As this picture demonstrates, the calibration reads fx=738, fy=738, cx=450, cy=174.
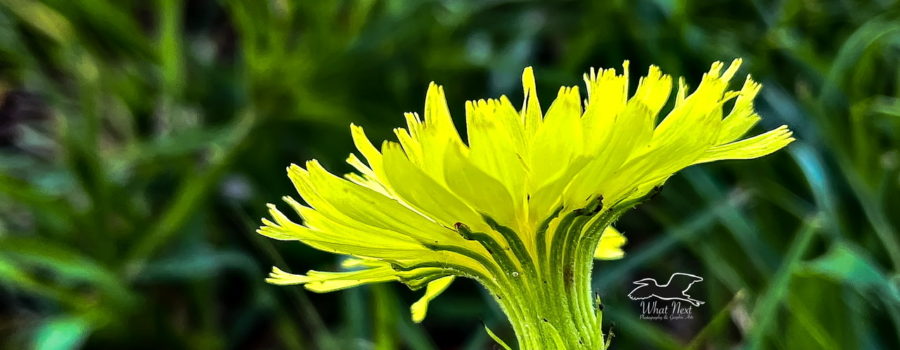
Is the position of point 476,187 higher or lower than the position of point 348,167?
lower

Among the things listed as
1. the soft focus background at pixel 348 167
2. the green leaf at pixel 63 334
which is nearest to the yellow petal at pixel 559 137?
the soft focus background at pixel 348 167

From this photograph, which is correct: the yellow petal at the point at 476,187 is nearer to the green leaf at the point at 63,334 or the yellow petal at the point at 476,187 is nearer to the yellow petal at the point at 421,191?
the yellow petal at the point at 421,191

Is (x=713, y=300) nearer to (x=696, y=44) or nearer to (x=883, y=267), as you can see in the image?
(x=883, y=267)

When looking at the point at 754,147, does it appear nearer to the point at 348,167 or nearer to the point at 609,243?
the point at 609,243

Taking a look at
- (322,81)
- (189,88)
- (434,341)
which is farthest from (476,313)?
(189,88)

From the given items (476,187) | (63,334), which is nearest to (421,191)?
(476,187)

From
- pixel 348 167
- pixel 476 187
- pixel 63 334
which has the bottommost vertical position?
pixel 476 187
